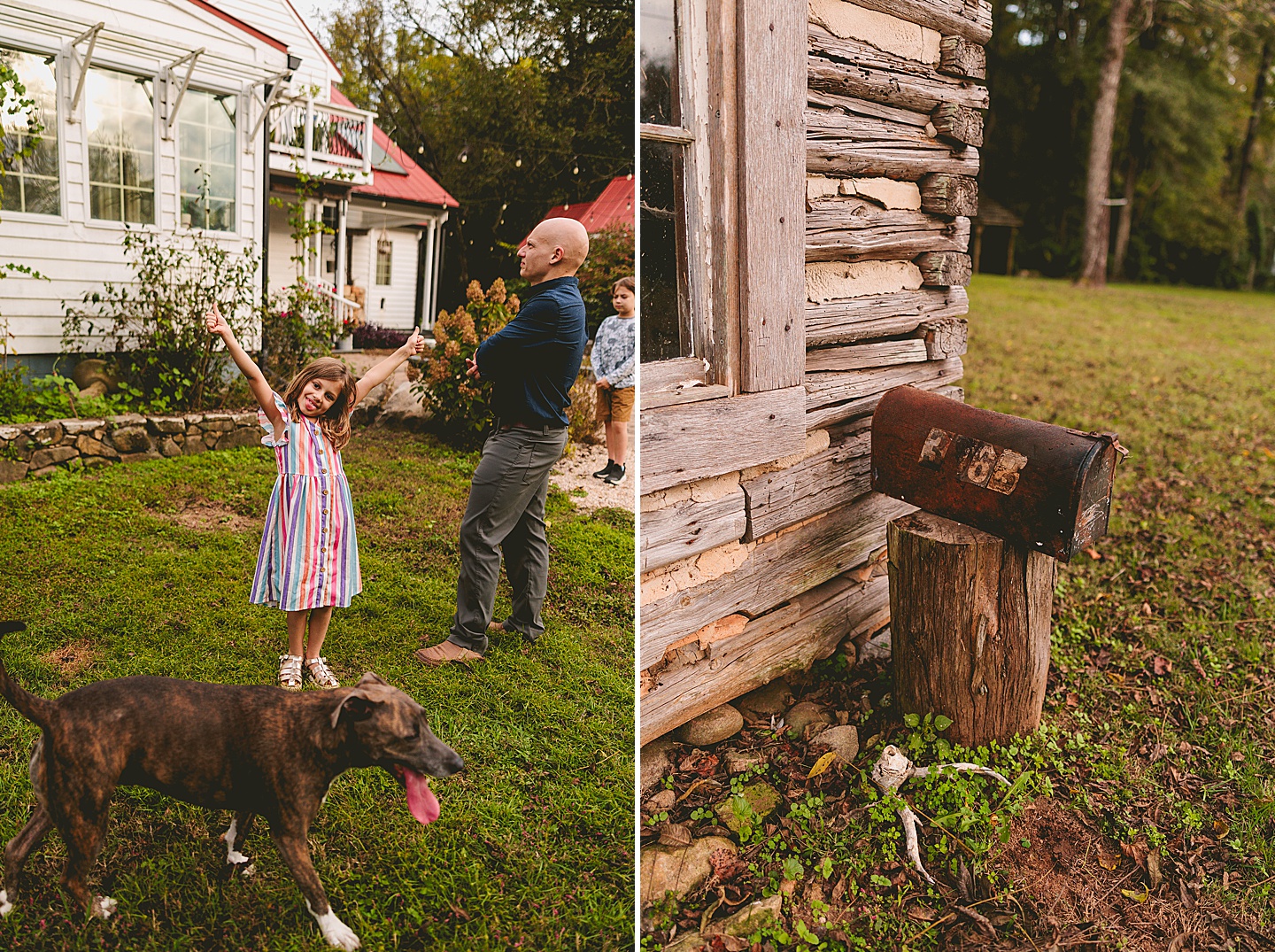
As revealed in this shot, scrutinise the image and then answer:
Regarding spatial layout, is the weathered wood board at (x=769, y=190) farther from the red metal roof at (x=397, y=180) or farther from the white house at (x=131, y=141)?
the white house at (x=131, y=141)

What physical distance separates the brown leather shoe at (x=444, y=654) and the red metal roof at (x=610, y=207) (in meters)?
1.02

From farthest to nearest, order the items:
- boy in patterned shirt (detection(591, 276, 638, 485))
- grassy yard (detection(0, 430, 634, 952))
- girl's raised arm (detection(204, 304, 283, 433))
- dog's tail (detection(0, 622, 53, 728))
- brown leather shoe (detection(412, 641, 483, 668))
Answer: boy in patterned shirt (detection(591, 276, 638, 485)) → brown leather shoe (detection(412, 641, 483, 668)) → girl's raised arm (detection(204, 304, 283, 433)) → grassy yard (detection(0, 430, 634, 952)) → dog's tail (detection(0, 622, 53, 728))

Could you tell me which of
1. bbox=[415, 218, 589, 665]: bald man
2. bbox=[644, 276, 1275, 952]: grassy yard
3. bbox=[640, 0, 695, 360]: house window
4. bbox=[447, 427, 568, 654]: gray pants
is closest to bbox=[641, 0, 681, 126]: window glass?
bbox=[640, 0, 695, 360]: house window

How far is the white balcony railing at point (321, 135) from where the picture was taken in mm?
1717

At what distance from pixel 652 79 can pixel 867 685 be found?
248cm

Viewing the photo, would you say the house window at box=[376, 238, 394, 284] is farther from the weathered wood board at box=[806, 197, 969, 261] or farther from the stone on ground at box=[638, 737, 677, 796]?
the stone on ground at box=[638, 737, 677, 796]

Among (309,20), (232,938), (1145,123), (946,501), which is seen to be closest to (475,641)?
(232,938)

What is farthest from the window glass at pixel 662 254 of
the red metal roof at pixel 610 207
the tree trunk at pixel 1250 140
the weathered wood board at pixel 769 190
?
the tree trunk at pixel 1250 140

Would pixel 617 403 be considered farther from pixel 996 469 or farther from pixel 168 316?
pixel 996 469

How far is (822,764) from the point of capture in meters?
3.12

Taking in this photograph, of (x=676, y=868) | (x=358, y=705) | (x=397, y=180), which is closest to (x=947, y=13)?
(x=397, y=180)

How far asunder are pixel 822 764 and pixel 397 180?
7.72 feet

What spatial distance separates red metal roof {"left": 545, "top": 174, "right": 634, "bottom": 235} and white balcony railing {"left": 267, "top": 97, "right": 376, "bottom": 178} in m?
0.53

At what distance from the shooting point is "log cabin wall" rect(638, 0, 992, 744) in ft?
8.99
